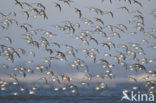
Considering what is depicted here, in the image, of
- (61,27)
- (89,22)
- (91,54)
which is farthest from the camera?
(91,54)

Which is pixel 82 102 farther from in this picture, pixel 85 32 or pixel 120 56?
pixel 85 32

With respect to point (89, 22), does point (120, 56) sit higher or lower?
lower

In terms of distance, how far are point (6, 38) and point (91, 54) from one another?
16.5 meters

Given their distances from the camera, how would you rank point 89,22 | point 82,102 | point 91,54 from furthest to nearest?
1. point 82,102
2. point 91,54
3. point 89,22

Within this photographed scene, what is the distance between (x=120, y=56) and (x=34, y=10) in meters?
20.5

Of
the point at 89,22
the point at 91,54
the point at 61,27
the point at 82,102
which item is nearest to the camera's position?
the point at 61,27

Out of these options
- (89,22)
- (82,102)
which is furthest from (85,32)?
(82,102)

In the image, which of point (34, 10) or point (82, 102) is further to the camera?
point (82, 102)

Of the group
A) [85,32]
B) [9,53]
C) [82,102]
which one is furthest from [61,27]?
[82,102]

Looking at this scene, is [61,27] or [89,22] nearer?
[61,27]

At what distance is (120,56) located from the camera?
223ft

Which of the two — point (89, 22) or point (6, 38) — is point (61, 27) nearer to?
point (89, 22)

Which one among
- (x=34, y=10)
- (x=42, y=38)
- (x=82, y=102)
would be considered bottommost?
(x=82, y=102)

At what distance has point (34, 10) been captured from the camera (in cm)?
5947
